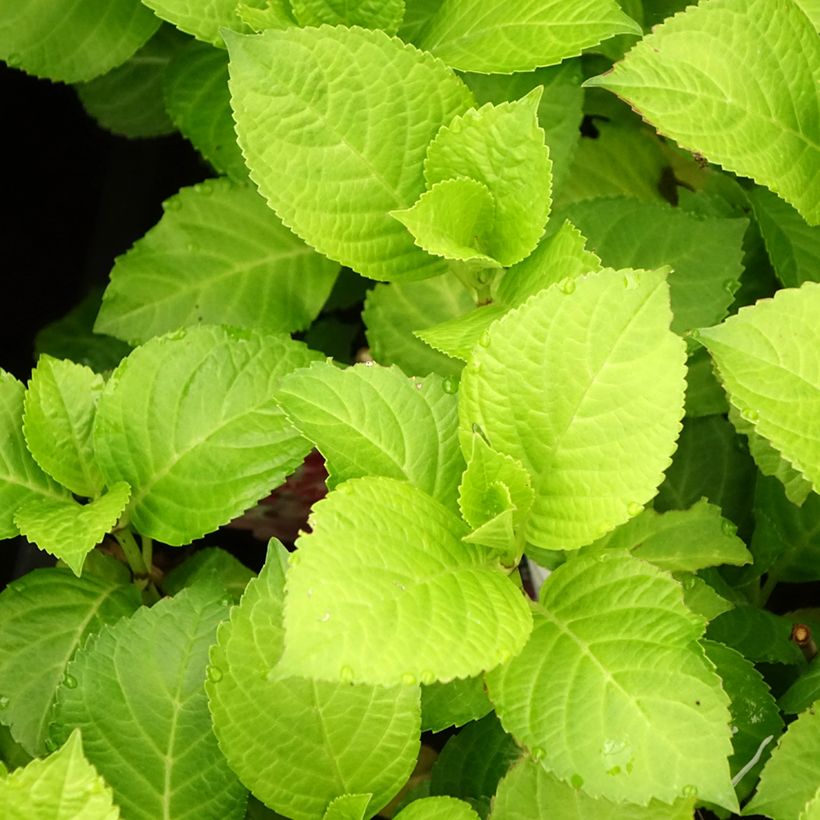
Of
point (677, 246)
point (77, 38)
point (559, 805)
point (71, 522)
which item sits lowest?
point (559, 805)

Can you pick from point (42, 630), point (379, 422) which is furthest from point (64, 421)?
point (379, 422)

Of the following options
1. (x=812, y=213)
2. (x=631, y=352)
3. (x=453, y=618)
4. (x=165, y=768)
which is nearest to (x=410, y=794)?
(x=165, y=768)

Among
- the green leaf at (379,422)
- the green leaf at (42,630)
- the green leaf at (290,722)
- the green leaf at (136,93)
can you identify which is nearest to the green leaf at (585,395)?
the green leaf at (379,422)

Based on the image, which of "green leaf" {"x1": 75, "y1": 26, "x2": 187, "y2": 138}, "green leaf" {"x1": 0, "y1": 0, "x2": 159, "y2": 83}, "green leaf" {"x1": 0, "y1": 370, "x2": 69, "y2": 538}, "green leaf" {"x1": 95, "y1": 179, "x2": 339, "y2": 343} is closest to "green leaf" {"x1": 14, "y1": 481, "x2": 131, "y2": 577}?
"green leaf" {"x1": 0, "y1": 370, "x2": 69, "y2": 538}

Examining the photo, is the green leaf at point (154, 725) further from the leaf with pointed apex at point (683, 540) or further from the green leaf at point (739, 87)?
the green leaf at point (739, 87)

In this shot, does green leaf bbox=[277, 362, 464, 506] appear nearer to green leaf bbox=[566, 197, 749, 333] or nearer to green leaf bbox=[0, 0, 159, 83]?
green leaf bbox=[566, 197, 749, 333]

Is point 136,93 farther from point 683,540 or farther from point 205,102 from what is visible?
point 683,540

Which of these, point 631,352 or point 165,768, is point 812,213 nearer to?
point 631,352
